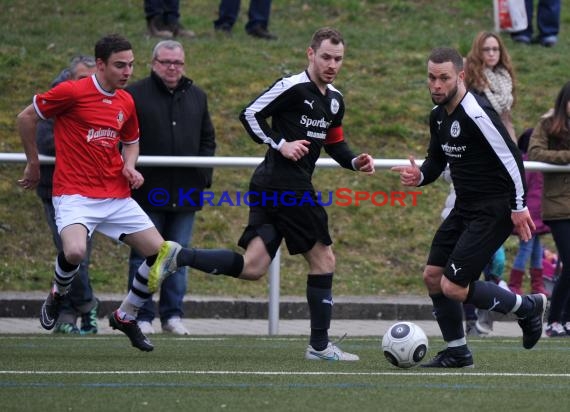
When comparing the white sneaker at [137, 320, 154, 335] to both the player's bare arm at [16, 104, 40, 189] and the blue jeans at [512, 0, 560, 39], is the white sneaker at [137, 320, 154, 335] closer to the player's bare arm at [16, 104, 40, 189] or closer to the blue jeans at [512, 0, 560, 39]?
the player's bare arm at [16, 104, 40, 189]

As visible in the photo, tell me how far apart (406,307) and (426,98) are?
5.09 m

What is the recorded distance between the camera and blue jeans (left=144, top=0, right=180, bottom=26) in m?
19.1

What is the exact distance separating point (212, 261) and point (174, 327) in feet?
8.77

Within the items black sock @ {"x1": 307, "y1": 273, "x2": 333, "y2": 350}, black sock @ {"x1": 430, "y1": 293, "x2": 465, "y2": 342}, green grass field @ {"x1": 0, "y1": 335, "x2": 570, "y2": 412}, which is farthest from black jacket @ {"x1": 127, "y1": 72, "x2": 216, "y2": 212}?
black sock @ {"x1": 430, "y1": 293, "x2": 465, "y2": 342}

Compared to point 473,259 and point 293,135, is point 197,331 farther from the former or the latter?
point 473,259

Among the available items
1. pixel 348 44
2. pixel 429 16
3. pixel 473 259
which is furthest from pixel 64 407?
pixel 429 16

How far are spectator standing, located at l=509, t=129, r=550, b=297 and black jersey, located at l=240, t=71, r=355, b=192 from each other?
4.28m

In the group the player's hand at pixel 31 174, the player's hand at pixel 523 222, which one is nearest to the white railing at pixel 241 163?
the player's hand at pixel 31 174

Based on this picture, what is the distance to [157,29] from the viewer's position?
1952 cm

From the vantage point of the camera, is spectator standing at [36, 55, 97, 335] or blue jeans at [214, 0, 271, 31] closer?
spectator standing at [36, 55, 97, 335]

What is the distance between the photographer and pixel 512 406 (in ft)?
22.9

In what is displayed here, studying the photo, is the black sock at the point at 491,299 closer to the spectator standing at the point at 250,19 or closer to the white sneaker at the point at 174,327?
the white sneaker at the point at 174,327

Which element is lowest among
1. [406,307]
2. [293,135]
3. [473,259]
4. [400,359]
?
[406,307]

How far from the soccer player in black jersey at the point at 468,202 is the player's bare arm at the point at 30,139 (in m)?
2.77
